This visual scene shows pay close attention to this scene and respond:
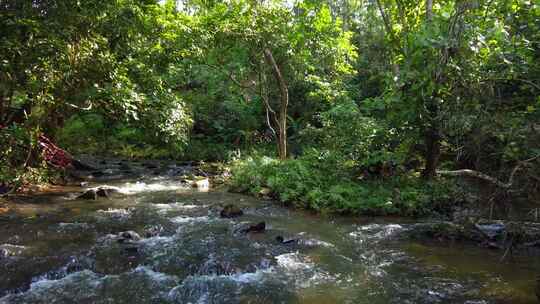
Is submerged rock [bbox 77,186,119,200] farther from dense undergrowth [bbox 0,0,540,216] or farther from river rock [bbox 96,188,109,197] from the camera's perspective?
dense undergrowth [bbox 0,0,540,216]

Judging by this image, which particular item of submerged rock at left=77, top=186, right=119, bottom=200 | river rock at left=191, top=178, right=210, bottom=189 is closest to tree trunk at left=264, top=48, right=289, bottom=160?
river rock at left=191, top=178, right=210, bottom=189

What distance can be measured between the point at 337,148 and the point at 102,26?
7.79 m

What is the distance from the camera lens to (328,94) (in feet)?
57.6

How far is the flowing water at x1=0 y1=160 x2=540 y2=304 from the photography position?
6254 mm

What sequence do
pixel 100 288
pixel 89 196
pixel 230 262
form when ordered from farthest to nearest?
pixel 89 196 < pixel 230 262 < pixel 100 288

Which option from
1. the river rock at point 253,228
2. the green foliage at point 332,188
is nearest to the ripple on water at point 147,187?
the green foliage at point 332,188

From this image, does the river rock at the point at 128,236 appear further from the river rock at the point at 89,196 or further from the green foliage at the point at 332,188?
the green foliage at the point at 332,188

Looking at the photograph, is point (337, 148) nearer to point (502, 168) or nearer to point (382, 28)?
point (502, 168)

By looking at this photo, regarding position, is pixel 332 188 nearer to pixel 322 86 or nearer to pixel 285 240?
pixel 285 240

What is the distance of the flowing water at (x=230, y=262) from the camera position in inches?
246

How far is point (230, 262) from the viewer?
7.48 m

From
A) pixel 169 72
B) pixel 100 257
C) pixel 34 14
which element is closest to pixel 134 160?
pixel 169 72

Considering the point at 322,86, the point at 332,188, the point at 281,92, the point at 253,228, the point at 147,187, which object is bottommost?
the point at 253,228

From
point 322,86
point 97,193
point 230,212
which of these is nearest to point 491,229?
point 230,212
